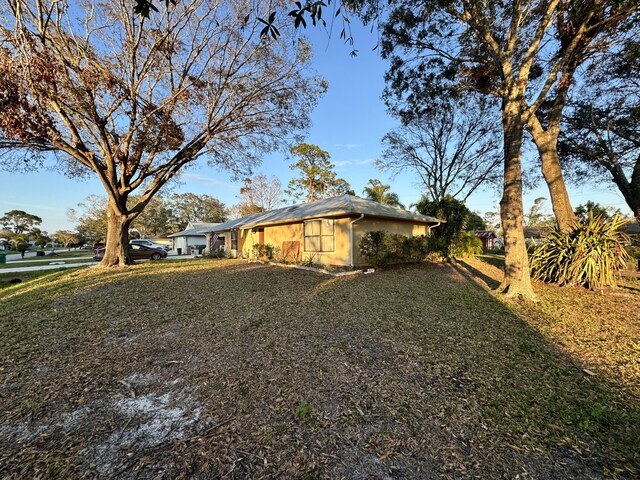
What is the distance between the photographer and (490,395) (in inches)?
101

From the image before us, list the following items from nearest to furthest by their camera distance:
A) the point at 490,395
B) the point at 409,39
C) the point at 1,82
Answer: the point at 490,395 < the point at 1,82 < the point at 409,39

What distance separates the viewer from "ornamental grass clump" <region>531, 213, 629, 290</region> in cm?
660

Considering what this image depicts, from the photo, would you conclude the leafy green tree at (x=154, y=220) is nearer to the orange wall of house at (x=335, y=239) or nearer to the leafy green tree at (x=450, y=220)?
the orange wall of house at (x=335, y=239)

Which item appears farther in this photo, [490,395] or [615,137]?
[615,137]

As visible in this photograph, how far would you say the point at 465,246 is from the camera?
14.7 m

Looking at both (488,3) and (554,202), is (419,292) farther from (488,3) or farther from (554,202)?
(488,3)

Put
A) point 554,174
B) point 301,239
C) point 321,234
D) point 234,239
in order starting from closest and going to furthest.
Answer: point 554,174 < point 321,234 < point 301,239 < point 234,239

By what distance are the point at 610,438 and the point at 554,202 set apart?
8.40 m

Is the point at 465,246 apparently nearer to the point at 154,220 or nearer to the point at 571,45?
the point at 571,45

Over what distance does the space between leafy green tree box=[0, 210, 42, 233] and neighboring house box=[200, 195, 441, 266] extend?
64.0m

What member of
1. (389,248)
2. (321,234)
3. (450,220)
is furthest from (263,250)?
(450,220)

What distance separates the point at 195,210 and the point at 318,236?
151 feet

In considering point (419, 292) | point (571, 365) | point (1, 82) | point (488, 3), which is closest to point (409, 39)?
point (488, 3)

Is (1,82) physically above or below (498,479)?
above
